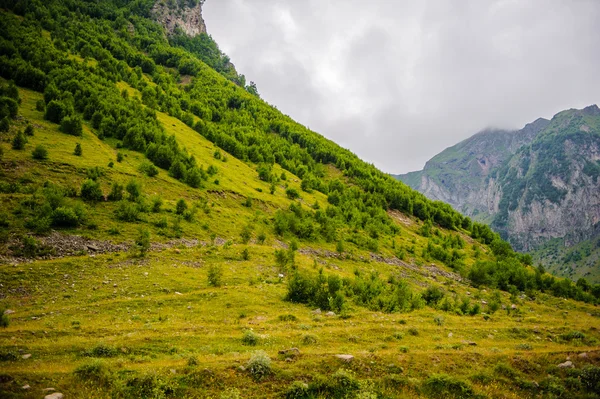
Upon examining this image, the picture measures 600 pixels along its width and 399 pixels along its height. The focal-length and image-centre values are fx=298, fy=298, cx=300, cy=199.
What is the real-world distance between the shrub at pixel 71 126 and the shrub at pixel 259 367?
62172 mm

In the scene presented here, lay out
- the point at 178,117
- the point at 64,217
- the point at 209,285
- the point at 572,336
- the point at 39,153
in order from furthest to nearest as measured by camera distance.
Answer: the point at 178,117
the point at 39,153
the point at 64,217
the point at 209,285
the point at 572,336

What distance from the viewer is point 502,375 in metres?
14.2

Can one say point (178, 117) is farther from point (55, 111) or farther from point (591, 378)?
point (591, 378)

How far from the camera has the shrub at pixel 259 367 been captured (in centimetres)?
1254

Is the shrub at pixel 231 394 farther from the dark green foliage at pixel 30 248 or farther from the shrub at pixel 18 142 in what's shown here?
the shrub at pixel 18 142

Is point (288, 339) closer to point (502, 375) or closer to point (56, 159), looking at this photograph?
point (502, 375)

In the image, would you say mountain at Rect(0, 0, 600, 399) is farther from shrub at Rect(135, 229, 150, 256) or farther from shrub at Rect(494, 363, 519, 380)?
shrub at Rect(135, 229, 150, 256)

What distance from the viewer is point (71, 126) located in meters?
55.8

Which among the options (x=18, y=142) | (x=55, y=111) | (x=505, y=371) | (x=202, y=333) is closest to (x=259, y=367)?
(x=202, y=333)

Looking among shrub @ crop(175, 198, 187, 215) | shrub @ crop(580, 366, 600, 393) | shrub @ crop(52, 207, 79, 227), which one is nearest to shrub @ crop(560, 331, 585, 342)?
shrub @ crop(580, 366, 600, 393)

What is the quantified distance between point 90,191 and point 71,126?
1040 inches

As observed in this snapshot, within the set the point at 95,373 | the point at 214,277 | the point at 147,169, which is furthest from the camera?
the point at 147,169

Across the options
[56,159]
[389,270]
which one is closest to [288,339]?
[389,270]

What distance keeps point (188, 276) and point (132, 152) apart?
4506 centimetres
